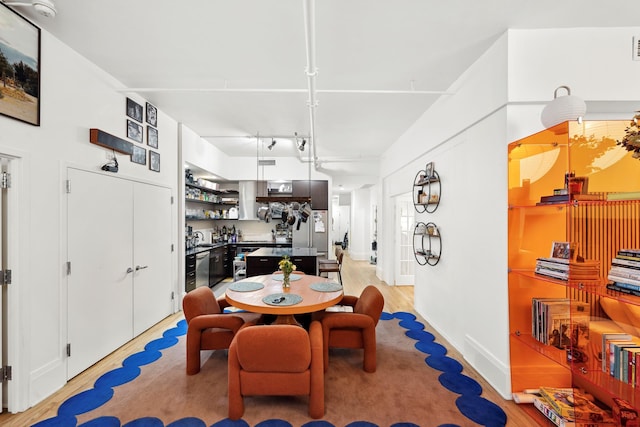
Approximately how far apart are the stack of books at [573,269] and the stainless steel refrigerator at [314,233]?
18.7 feet

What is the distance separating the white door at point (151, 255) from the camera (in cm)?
364

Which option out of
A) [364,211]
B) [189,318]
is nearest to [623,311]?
[189,318]

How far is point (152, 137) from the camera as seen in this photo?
3.98 metres

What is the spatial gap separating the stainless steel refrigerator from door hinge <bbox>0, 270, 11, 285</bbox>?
5542 millimetres

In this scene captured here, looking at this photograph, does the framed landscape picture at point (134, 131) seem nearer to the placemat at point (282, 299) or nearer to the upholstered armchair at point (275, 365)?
the placemat at point (282, 299)

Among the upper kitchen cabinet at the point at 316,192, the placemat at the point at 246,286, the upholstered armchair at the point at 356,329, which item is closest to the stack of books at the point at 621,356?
the upholstered armchair at the point at 356,329

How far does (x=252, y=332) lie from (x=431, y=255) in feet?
9.35

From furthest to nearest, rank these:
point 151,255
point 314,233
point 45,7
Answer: point 314,233, point 151,255, point 45,7

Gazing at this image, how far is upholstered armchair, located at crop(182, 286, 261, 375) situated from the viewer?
2715 mm

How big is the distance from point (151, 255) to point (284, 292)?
7.15 ft

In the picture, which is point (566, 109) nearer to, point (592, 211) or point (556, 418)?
point (592, 211)

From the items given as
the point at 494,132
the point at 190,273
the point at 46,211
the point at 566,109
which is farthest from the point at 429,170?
the point at 190,273

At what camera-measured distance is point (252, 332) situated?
2098 millimetres

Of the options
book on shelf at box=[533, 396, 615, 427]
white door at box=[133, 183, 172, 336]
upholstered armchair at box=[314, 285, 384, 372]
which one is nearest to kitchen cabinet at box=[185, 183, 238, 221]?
white door at box=[133, 183, 172, 336]
